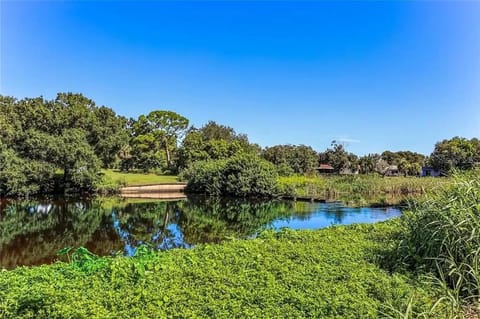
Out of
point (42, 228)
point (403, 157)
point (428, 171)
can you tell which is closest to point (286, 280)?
point (42, 228)

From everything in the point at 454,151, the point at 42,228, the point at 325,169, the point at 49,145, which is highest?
the point at 454,151

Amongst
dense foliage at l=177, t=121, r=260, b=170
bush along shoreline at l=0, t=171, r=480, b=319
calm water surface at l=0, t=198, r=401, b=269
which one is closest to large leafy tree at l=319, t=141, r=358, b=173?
dense foliage at l=177, t=121, r=260, b=170

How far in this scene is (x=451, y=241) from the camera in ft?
14.1

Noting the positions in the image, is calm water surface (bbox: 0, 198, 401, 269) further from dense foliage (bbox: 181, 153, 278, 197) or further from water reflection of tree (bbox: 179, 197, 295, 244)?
A: dense foliage (bbox: 181, 153, 278, 197)

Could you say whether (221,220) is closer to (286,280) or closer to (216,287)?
(286,280)

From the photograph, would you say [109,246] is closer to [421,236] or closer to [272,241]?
[272,241]

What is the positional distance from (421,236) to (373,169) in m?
55.6

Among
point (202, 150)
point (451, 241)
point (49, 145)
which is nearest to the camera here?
point (451, 241)

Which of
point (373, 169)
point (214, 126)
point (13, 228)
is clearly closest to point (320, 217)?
point (13, 228)

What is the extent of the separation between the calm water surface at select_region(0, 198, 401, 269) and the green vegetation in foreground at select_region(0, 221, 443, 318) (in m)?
3.50

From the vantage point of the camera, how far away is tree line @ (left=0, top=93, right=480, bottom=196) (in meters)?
27.1

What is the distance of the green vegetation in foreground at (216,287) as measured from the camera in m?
3.24

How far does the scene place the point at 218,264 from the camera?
438 cm

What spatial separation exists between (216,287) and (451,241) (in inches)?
116
